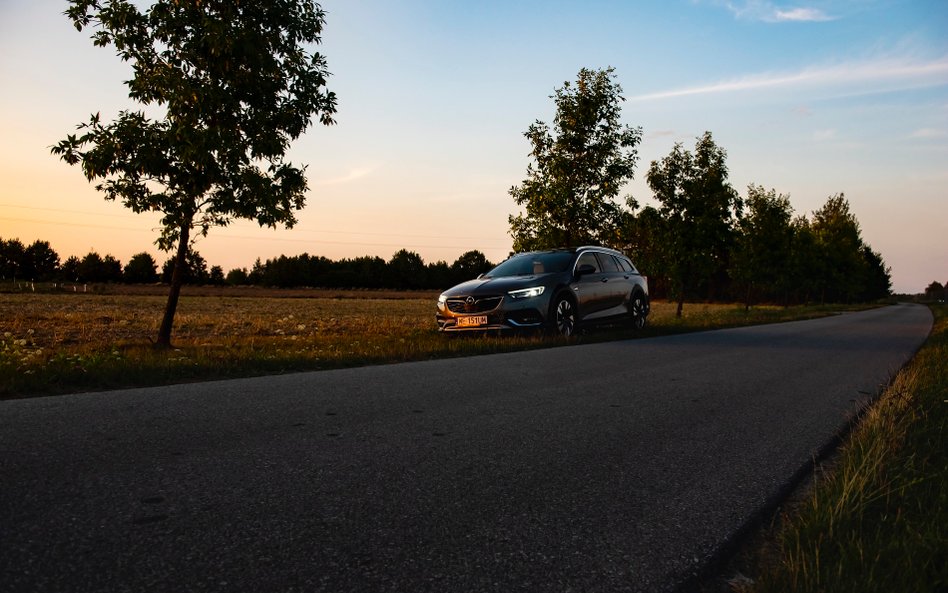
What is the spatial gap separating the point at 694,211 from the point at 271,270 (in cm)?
10131

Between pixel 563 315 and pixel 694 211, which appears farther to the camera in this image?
pixel 694 211

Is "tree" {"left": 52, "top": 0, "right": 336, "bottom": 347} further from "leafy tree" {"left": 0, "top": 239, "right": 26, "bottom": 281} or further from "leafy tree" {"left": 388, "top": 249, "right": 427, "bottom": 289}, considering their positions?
"leafy tree" {"left": 0, "top": 239, "right": 26, "bottom": 281}

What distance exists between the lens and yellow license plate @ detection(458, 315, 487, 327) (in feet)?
41.7

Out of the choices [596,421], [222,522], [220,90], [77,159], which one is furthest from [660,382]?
[77,159]

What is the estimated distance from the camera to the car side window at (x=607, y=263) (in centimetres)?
1504

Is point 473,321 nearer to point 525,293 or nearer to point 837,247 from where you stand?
point 525,293

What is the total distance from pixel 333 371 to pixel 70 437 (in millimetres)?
3805

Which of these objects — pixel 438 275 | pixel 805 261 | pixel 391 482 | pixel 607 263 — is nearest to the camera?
pixel 391 482

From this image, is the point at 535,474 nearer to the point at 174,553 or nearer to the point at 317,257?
the point at 174,553

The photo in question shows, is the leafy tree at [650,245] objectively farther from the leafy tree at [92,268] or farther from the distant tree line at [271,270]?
the leafy tree at [92,268]

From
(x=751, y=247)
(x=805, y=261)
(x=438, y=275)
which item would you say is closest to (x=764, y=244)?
(x=751, y=247)

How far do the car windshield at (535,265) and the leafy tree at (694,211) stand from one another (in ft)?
48.6

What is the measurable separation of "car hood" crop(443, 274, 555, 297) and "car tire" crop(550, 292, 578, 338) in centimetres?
49

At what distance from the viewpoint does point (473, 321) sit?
12.8 m
